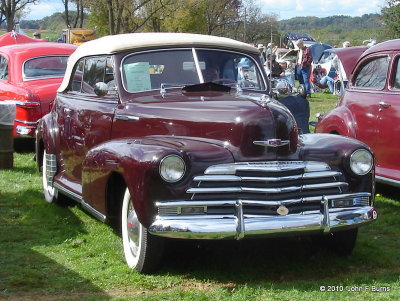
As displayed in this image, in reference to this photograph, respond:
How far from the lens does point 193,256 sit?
5105 mm

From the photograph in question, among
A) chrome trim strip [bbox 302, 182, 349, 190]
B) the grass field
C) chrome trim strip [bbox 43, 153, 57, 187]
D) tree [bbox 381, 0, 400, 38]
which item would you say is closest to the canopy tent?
chrome trim strip [bbox 43, 153, 57, 187]

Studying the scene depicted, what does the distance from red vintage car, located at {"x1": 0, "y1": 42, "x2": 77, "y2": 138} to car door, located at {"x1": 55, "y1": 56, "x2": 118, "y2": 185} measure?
121 inches

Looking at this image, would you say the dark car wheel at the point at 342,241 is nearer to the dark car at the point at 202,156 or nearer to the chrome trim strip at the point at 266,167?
the dark car at the point at 202,156

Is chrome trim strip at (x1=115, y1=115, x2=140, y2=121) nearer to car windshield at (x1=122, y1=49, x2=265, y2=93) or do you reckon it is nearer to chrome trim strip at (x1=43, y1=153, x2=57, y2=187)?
car windshield at (x1=122, y1=49, x2=265, y2=93)

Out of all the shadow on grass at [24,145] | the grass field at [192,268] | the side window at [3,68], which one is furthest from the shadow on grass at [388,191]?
the side window at [3,68]

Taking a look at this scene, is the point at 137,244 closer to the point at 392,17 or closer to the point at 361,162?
the point at 361,162

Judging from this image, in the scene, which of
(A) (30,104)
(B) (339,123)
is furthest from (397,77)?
(A) (30,104)

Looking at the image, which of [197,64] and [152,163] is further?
[197,64]

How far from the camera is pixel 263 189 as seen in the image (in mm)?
4363

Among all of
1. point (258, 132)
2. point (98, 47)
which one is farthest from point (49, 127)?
point (258, 132)

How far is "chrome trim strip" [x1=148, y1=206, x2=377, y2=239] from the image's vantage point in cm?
420

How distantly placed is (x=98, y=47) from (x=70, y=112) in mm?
704

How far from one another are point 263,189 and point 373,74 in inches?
147

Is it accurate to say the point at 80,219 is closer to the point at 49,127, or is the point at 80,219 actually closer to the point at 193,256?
the point at 49,127
